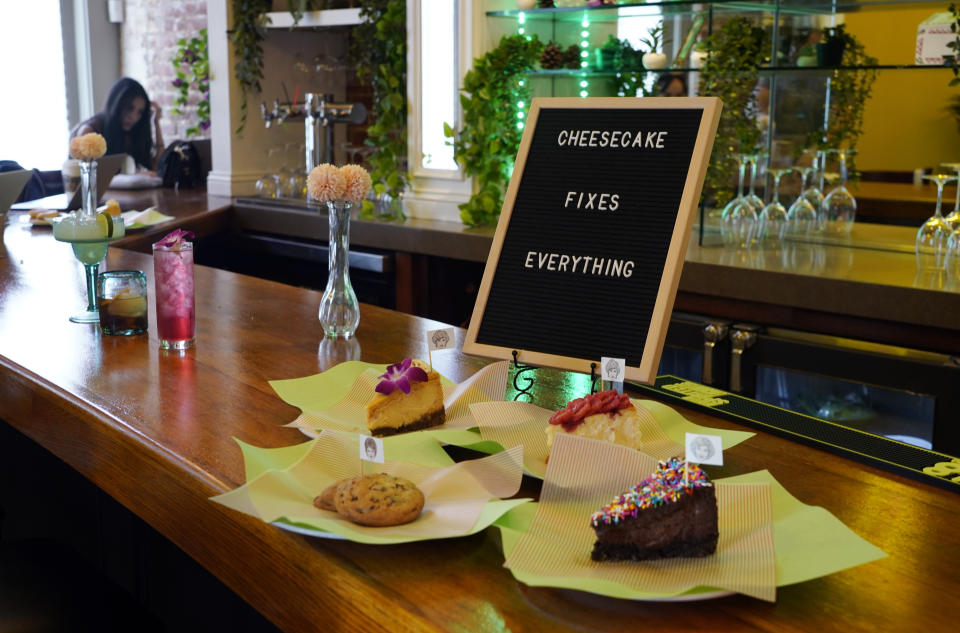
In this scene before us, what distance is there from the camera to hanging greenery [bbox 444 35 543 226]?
3098 millimetres

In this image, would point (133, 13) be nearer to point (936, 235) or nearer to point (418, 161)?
point (418, 161)

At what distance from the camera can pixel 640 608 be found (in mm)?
720

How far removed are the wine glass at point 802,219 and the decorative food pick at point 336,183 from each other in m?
1.68

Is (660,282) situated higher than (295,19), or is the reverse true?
(295,19)

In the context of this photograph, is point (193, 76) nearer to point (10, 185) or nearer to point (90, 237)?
point (10, 185)

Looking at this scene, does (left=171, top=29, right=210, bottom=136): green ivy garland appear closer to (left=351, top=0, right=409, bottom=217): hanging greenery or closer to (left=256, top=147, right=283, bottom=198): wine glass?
(left=256, top=147, right=283, bottom=198): wine glass

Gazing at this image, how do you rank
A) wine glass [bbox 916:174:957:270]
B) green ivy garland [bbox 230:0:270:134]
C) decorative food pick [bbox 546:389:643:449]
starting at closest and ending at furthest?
decorative food pick [bbox 546:389:643:449]
wine glass [bbox 916:174:957:270]
green ivy garland [bbox 230:0:270:134]

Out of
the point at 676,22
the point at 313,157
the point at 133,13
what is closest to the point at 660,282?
the point at 676,22

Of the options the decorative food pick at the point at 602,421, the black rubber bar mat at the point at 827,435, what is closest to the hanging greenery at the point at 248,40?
the black rubber bar mat at the point at 827,435

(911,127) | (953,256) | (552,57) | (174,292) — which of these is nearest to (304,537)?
(174,292)

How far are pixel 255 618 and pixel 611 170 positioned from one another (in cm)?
79

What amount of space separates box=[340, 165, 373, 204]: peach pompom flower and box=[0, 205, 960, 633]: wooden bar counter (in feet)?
0.78

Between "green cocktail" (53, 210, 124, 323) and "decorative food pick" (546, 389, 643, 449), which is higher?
"green cocktail" (53, 210, 124, 323)

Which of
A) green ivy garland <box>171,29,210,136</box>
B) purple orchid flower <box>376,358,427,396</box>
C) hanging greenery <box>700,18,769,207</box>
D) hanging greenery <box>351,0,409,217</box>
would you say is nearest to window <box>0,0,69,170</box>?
green ivy garland <box>171,29,210,136</box>
